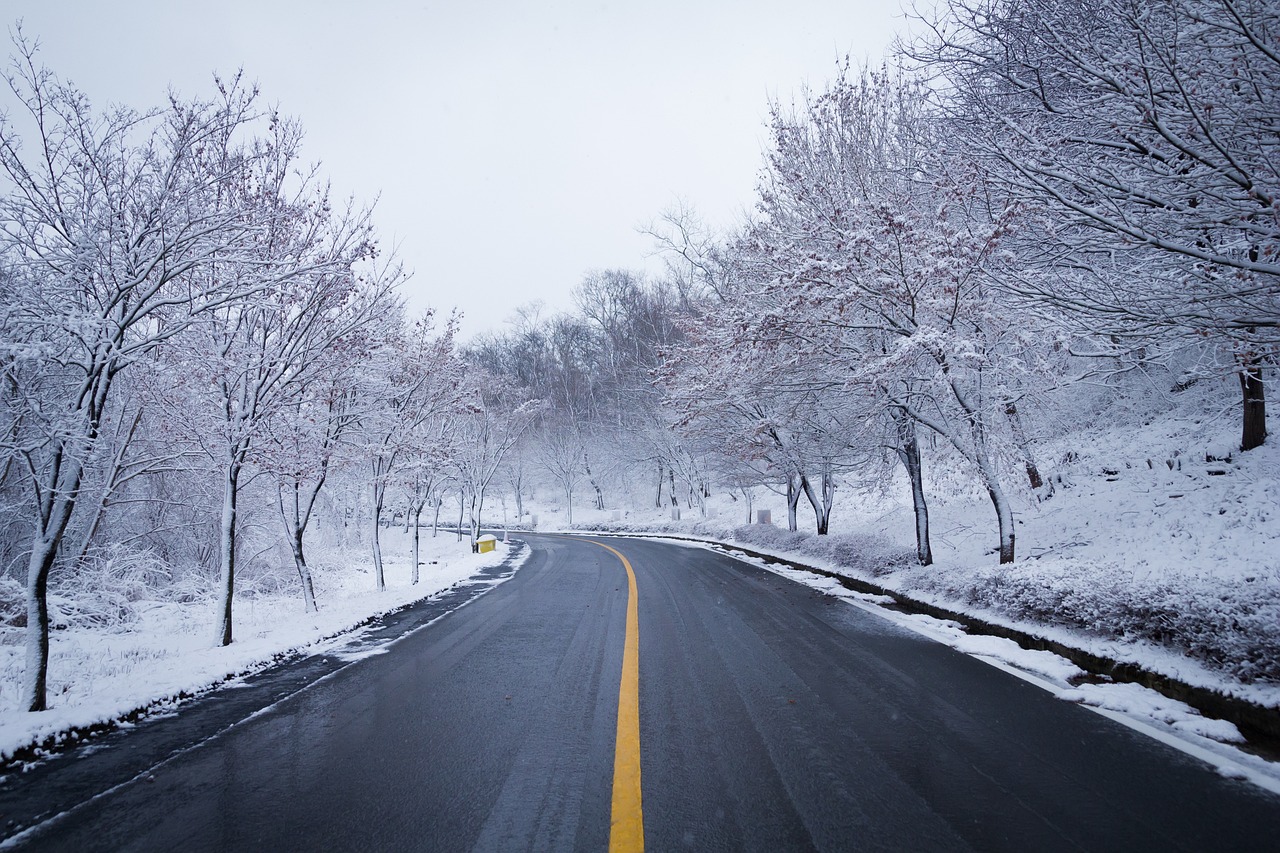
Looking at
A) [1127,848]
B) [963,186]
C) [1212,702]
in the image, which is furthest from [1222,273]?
[1127,848]

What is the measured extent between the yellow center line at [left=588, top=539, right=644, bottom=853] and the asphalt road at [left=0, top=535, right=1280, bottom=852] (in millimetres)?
46

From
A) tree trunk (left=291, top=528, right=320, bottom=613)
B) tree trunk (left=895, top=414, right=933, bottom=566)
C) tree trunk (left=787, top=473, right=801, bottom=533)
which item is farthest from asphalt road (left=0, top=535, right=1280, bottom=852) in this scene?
tree trunk (left=787, top=473, right=801, bottom=533)

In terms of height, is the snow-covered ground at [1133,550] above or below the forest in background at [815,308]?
below

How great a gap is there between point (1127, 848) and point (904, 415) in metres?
9.19

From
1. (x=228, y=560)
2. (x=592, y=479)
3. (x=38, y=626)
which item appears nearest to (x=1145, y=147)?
(x=38, y=626)

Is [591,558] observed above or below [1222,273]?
below

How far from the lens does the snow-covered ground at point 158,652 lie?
490 centimetres

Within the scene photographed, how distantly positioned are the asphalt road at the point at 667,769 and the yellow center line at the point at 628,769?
0.05 m

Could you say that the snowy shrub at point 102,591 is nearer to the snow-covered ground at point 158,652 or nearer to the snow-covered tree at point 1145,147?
the snow-covered ground at point 158,652

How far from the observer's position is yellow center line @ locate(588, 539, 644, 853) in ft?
9.28

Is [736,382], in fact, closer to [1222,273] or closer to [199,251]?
[1222,273]

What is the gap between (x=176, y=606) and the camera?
40.2 ft

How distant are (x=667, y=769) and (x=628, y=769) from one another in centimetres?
23

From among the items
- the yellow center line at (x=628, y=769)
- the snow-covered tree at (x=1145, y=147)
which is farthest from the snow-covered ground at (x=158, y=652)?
the snow-covered tree at (x=1145, y=147)
